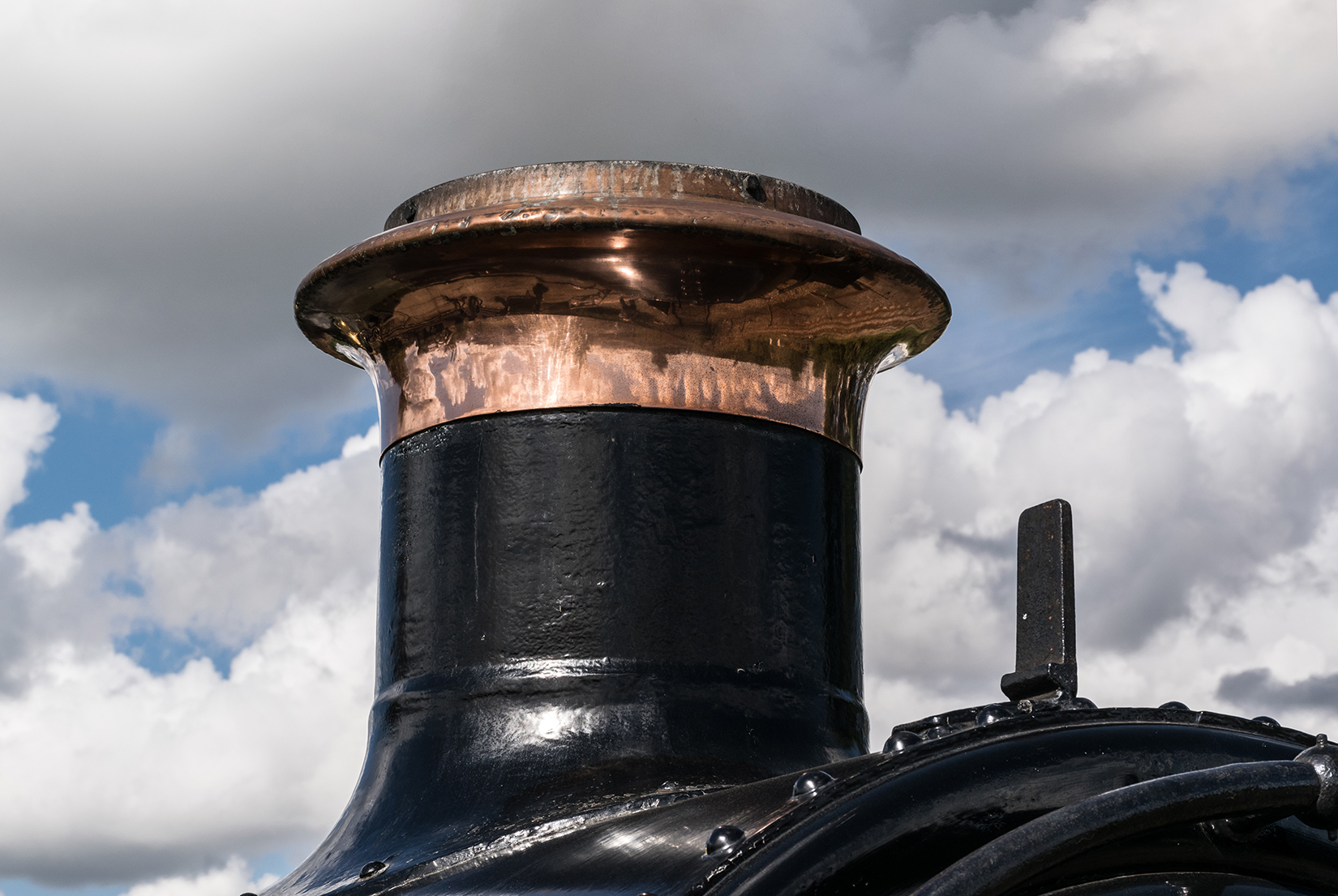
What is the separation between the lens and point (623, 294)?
2.30 metres

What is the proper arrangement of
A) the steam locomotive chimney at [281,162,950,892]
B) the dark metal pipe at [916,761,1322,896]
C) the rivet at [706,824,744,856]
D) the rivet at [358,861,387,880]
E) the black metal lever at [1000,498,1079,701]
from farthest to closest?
the steam locomotive chimney at [281,162,950,892] → the rivet at [358,861,387,880] → the black metal lever at [1000,498,1079,701] → the rivet at [706,824,744,856] → the dark metal pipe at [916,761,1322,896]

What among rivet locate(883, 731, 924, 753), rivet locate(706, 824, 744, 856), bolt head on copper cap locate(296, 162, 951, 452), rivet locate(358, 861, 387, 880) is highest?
bolt head on copper cap locate(296, 162, 951, 452)

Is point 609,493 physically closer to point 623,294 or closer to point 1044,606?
point 623,294

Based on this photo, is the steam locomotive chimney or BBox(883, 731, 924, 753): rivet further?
the steam locomotive chimney

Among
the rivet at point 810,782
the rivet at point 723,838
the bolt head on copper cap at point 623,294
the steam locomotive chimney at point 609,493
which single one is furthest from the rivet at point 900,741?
the bolt head on copper cap at point 623,294

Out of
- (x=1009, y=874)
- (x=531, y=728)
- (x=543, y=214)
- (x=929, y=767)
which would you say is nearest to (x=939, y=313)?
(x=543, y=214)

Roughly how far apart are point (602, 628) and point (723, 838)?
70cm

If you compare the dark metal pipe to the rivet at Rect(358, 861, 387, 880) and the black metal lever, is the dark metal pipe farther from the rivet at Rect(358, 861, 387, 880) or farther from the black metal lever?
the rivet at Rect(358, 861, 387, 880)

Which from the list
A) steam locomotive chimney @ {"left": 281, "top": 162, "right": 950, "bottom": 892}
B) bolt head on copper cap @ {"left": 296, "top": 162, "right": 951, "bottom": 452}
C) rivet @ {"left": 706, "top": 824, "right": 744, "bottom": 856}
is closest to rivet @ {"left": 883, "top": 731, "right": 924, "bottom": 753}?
rivet @ {"left": 706, "top": 824, "right": 744, "bottom": 856}

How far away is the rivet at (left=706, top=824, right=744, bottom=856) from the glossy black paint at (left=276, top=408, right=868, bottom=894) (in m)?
0.53

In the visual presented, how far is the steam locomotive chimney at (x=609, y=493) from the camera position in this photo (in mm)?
2232

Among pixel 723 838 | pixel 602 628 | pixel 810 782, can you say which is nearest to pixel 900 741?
pixel 810 782

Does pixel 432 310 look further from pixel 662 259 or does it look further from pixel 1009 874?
pixel 1009 874

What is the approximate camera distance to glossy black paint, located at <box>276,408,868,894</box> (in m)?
2.23
